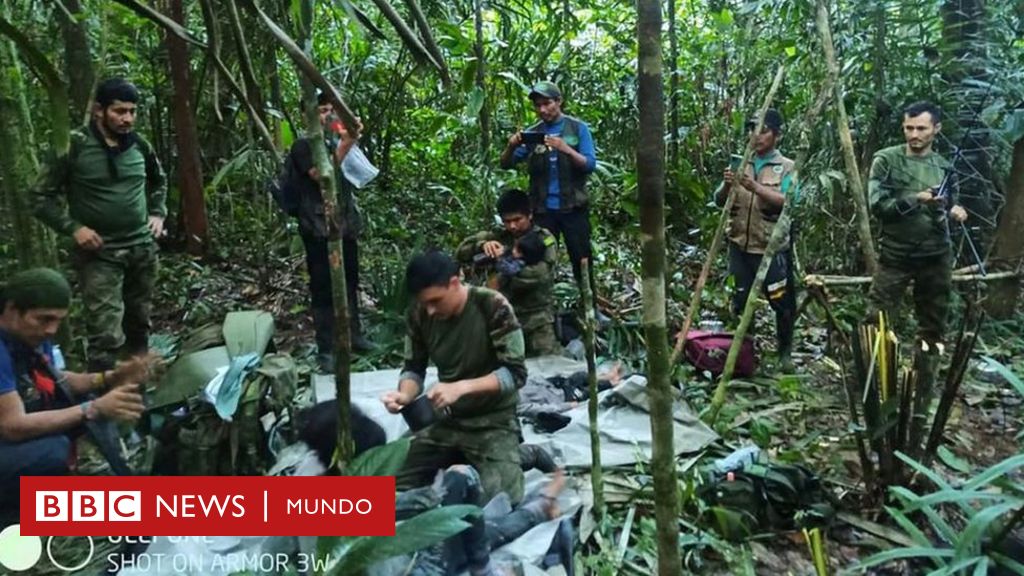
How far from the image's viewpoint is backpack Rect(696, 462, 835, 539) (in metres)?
2.96

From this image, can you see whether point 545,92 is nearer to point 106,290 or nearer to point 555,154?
point 555,154

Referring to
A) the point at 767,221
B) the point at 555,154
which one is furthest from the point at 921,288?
the point at 555,154

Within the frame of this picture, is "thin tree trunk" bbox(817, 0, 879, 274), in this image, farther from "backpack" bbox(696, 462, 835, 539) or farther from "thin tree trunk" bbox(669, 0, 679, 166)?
"thin tree trunk" bbox(669, 0, 679, 166)

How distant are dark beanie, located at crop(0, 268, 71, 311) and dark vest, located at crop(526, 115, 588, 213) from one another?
304cm

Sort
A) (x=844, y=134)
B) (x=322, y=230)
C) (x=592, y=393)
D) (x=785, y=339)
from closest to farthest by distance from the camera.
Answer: (x=592, y=393) → (x=844, y=134) → (x=322, y=230) → (x=785, y=339)

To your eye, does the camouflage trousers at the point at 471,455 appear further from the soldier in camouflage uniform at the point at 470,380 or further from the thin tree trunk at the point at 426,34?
the thin tree trunk at the point at 426,34

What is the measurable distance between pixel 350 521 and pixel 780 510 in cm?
178

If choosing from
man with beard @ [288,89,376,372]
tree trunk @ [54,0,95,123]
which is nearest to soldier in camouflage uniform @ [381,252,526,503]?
man with beard @ [288,89,376,372]

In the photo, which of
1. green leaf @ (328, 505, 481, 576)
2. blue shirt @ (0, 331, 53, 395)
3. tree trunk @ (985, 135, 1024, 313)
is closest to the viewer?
green leaf @ (328, 505, 481, 576)

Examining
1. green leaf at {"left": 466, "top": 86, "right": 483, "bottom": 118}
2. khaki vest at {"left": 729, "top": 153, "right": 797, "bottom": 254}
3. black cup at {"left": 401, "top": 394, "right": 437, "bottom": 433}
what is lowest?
black cup at {"left": 401, "top": 394, "right": 437, "bottom": 433}

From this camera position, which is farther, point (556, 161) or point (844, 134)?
point (556, 161)

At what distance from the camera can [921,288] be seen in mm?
4531

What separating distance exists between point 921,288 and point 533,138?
8.30ft

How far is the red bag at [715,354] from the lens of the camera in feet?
15.0
